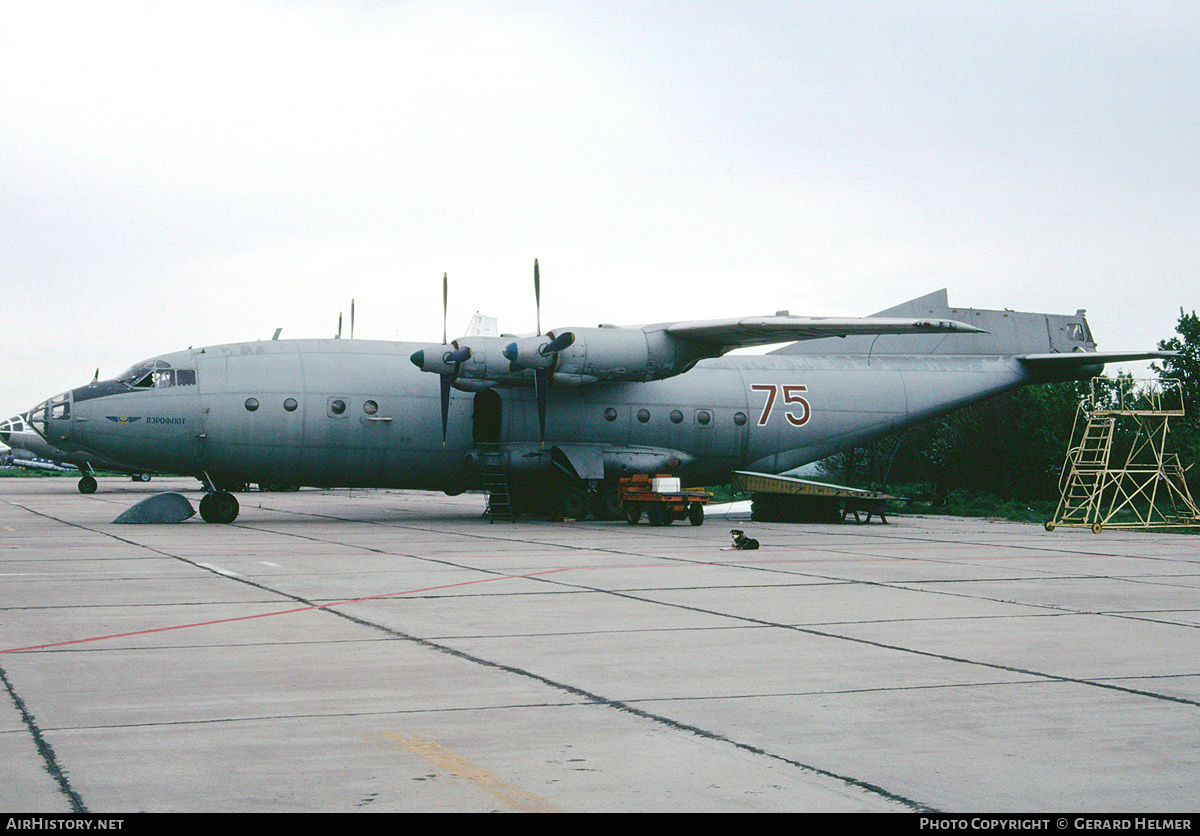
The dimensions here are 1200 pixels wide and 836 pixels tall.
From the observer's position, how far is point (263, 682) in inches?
324

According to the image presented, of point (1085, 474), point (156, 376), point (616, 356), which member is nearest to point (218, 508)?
point (156, 376)

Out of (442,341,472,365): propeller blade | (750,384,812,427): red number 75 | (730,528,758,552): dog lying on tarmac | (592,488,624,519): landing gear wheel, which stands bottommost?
(730,528,758,552): dog lying on tarmac

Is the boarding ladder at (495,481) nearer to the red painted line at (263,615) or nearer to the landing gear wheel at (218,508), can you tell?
the landing gear wheel at (218,508)

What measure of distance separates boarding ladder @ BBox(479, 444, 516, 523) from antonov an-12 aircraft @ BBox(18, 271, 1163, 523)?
0.08m

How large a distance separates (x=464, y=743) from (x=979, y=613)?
7.41m

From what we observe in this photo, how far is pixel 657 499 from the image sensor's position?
2755 cm

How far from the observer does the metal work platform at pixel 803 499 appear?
30.4m

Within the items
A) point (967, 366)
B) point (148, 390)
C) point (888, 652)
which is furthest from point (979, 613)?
point (967, 366)

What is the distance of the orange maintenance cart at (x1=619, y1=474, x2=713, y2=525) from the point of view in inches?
1087

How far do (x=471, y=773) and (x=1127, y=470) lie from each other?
91.1 ft

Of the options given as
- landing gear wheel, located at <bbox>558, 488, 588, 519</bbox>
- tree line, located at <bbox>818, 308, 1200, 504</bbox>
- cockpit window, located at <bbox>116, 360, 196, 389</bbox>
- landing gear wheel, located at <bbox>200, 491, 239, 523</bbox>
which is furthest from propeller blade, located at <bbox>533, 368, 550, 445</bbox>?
tree line, located at <bbox>818, 308, 1200, 504</bbox>

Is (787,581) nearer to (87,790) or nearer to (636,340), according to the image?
(87,790)

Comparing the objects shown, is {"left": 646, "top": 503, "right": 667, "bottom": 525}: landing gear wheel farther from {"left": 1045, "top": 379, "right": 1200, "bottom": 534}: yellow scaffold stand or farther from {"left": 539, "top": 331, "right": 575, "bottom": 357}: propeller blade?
{"left": 1045, "top": 379, "right": 1200, "bottom": 534}: yellow scaffold stand

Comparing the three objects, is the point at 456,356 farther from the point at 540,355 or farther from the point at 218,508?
the point at 218,508
